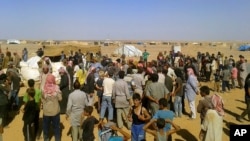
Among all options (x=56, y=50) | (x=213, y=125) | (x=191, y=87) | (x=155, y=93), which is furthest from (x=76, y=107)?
(x=56, y=50)

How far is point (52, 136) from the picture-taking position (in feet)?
30.2

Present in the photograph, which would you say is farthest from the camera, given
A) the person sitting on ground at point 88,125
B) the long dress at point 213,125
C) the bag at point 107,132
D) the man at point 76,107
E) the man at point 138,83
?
the man at point 138,83

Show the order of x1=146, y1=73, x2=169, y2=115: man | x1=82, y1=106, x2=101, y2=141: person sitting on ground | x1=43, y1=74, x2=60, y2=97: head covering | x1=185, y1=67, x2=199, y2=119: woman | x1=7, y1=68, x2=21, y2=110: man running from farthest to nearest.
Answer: x1=7, y1=68, x2=21, y2=110: man → x1=185, y1=67, x2=199, y2=119: woman → x1=146, y1=73, x2=169, y2=115: man → x1=43, y1=74, x2=60, y2=97: head covering → x1=82, y1=106, x2=101, y2=141: person sitting on ground

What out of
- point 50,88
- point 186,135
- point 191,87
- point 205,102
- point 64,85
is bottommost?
point 186,135

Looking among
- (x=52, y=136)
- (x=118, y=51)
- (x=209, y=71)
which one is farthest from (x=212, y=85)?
(x=118, y=51)

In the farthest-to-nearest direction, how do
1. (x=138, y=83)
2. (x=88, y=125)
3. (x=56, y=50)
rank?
(x=56, y=50), (x=138, y=83), (x=88, y=125)

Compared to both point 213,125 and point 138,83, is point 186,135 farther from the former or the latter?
point 213,125

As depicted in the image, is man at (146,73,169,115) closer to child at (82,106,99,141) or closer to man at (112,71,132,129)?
man at (112,71,132,129)

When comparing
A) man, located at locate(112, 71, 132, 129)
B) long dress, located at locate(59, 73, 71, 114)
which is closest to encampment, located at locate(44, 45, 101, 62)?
long dress, located at locate(59, 73, 71, 114)

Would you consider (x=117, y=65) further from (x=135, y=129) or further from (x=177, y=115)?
(x=135, y=129)

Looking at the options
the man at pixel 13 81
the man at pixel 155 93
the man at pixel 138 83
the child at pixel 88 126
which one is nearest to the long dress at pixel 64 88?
the man at pixel 13 81

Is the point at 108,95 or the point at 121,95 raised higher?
the point at 121,95

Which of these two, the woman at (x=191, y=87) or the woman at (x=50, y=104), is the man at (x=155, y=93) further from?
the woman at (x=50, y=104)

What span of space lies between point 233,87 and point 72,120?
459 inches
